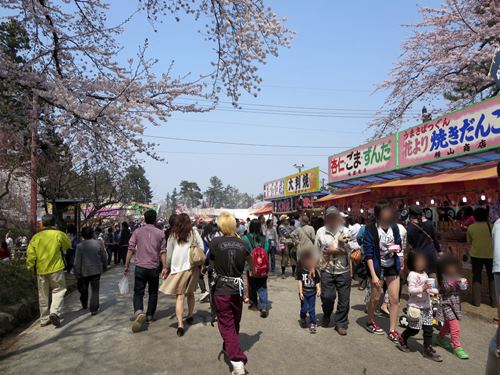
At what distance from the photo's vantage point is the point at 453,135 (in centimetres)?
937

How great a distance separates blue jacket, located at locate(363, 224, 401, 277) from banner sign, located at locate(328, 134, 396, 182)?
280 inches

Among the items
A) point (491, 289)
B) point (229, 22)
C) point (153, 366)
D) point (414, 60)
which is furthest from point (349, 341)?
point (414, 60)

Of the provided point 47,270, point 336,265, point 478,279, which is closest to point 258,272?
Answer: point 336,265

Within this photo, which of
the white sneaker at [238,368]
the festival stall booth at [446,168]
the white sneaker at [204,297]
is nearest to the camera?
the white sneaker at [238,368]

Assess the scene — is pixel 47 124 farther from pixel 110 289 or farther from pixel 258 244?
pixel 258 244

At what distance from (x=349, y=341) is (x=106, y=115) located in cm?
595

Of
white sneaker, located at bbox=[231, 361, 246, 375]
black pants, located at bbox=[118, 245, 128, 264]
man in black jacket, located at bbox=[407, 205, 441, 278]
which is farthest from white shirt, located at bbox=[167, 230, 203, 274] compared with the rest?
black pants, located at bbox=[118, 245, 128, 264]

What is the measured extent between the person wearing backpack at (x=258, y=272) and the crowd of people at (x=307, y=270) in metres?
0.02

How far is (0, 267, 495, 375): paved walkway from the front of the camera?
168 inches

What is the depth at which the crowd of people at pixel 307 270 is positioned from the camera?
179 inches

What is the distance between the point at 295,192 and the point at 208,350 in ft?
62.5

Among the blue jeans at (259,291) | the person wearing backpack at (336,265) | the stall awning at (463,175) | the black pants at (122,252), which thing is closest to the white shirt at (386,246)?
the person wearing backpack at (336,265)

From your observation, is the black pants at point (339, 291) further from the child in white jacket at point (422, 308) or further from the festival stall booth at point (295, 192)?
the festival stall booth at point (295, 192)

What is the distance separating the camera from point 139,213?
4712cm
